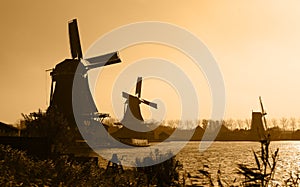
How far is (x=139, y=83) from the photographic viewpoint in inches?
3263

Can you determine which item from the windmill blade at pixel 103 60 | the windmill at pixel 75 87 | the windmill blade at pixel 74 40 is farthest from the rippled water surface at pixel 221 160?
the windmill blade at pixel 74 40

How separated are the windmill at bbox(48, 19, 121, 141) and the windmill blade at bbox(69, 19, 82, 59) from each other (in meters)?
0.71

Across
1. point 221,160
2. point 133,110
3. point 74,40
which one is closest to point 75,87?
Result: point 74,40

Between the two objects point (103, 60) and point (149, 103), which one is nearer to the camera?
point (103, 60)

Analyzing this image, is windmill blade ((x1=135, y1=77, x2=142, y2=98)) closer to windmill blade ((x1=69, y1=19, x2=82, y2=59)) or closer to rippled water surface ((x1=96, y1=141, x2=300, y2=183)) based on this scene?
rippled water surface ((x1=96, y1=141, x2=300, y2=183))

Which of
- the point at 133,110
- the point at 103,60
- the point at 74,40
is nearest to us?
the point at 103,60

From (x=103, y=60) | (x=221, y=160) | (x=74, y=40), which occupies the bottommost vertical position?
(x=221, y=160)

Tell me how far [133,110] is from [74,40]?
30.3 m

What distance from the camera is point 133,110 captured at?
3098 inches

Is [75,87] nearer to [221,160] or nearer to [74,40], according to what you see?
[74,40]

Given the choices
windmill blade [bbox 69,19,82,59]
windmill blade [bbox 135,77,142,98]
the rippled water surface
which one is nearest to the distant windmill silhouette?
windmill blade [bbox 135,77,142,98]

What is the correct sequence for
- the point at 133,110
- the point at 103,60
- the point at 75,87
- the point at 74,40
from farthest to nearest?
the point at 133,110 < the point at 74,40 < the point at 103,60 < the point at 75,87

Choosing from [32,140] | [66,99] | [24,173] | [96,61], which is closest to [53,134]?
[32,140]

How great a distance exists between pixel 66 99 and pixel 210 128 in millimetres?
120631
